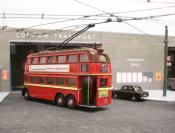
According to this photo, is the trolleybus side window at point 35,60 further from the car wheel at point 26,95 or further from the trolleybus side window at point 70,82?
the trolleybus side window at point 70,82

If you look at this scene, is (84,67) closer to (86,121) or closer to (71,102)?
(71,102)

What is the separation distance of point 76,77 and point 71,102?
5.93 ft

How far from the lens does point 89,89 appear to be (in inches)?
700

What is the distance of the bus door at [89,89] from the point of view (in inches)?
696

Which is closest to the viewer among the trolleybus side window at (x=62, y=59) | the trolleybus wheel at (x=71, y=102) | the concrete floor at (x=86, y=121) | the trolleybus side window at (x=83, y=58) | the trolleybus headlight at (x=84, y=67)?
the concrete floor at (x=86, y=121)

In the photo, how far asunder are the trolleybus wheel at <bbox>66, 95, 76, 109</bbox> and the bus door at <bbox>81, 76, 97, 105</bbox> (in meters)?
0.75

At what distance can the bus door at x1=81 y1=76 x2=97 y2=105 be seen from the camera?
17.7m

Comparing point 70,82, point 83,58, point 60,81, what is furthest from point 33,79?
point 83,58

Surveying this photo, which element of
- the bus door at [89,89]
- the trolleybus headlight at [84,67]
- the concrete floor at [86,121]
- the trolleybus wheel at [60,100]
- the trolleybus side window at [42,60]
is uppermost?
the trolleybus side window at [42,60]

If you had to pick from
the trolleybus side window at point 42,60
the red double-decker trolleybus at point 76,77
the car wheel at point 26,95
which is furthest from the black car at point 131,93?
the car wheel at point 26,95

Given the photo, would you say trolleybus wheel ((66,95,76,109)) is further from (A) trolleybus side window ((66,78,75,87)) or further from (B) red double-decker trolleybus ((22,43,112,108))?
(A) trolleybus side window ((66,78,75,87))

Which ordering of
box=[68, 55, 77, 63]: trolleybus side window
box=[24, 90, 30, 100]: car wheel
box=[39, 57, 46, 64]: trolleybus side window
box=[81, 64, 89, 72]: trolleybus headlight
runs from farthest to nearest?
box=[24, 90, 30, 100]: car wheel < box=[39, 57, 46, 64]: trolleybus side window < box=[68, 55, 77, 63]: trolleybus side window < box=[81, 64, 89, 72]: trolleybus headlight

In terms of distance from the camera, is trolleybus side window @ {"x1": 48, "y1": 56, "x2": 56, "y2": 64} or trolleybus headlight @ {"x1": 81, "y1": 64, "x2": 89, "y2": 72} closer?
trolleybus headlight @ {"x1": 81, "y1": 64, "x2": 89, "y2": 72}

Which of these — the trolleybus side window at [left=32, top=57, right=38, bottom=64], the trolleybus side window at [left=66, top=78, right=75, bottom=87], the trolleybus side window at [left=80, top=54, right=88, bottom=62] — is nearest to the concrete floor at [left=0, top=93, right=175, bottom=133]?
the trolleybus side window at [left=66, top=78, right=75, bottom=87]
